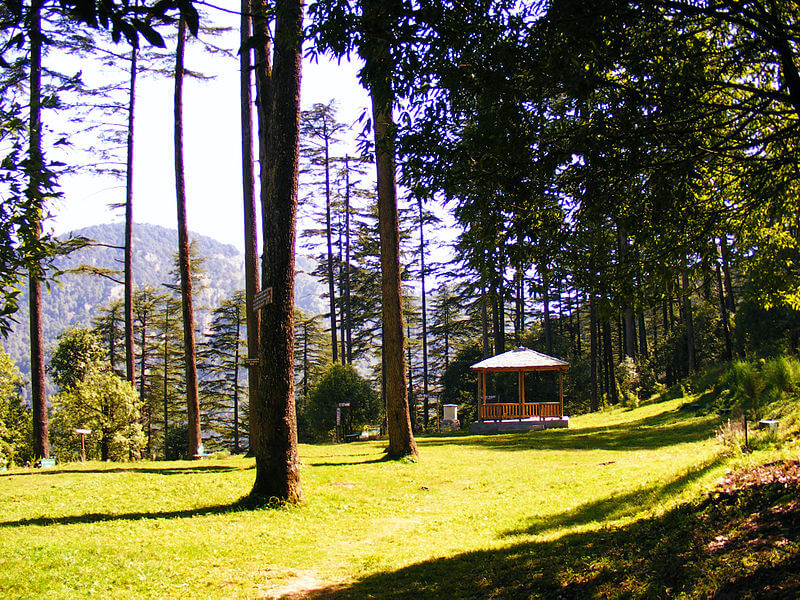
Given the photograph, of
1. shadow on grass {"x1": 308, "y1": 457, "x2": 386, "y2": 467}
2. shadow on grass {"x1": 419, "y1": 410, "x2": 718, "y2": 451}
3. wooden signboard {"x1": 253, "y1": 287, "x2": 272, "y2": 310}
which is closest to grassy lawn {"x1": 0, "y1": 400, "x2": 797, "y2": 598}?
shadow on grass {"x1": 308, "y1": 457, "x2": 386, "y2": 467}

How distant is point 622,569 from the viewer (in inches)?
169

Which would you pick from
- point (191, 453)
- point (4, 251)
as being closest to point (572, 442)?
point (191, 453)

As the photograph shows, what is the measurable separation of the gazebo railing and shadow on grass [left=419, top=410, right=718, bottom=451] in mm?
2773

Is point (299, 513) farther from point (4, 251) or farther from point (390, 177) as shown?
point (390, 177)

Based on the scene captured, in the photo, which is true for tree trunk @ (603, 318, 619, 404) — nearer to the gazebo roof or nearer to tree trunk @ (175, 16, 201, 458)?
the gazebo roof

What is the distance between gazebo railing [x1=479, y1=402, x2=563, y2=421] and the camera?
24.2m

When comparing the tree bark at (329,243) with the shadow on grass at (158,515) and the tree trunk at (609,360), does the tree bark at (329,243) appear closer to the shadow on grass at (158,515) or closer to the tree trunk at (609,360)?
the tree trunk at (609,360)

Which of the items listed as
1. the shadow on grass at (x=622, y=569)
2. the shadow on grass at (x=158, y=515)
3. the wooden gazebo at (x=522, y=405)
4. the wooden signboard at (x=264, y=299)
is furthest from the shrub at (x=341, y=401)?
the shadow on grass at (x=622, y=569)

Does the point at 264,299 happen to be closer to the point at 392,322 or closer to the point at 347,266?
the point at 392,322

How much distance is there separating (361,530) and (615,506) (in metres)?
3.15

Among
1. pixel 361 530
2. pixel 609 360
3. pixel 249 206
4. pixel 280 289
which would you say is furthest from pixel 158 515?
pixel 609 360

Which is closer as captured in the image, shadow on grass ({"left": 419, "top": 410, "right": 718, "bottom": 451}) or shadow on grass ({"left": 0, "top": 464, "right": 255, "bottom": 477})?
shadow on grass ({"left": 0, "top": 464, "right": 255, "bottom": 477})

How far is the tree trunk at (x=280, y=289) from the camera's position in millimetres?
8289

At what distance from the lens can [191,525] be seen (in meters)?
7.16
